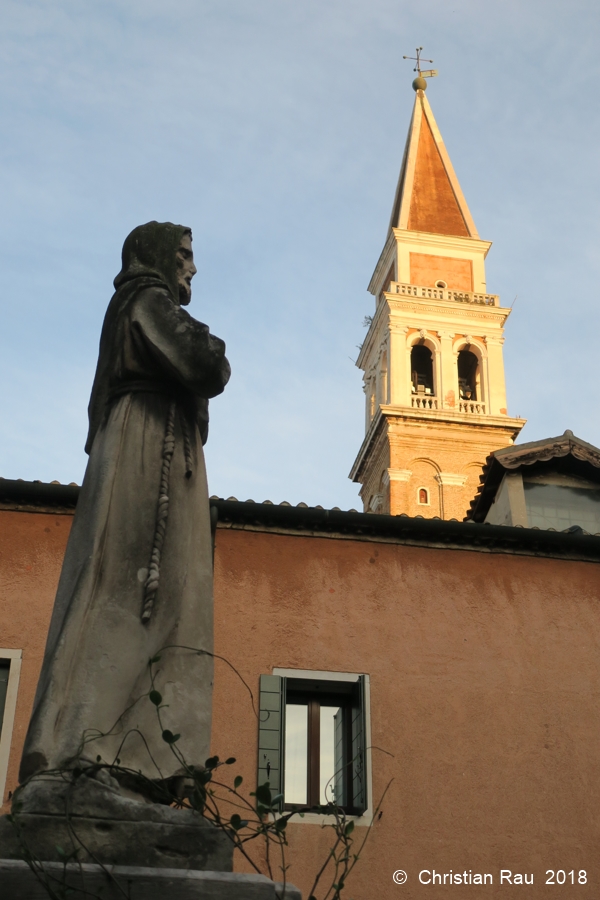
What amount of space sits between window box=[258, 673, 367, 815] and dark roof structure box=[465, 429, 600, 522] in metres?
5.16

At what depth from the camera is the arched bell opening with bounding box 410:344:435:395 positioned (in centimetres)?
4620

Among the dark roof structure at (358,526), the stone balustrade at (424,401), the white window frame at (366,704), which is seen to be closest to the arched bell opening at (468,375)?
the stone balustrade at (424,401)

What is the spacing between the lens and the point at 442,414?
43.1m

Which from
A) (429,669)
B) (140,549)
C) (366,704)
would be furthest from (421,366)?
(140,549)

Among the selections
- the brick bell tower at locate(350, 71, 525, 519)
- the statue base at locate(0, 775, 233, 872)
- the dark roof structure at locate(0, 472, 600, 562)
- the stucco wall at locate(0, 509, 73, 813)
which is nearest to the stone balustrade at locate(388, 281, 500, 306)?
the brick bell tower at locate(350, 71, 525, 519)

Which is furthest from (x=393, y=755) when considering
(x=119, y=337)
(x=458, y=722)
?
(x=119, y=337)

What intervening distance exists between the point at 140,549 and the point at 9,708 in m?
7.77

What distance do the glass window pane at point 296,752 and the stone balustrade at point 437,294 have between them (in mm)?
36526

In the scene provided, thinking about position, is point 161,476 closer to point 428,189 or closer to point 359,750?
point 359,750

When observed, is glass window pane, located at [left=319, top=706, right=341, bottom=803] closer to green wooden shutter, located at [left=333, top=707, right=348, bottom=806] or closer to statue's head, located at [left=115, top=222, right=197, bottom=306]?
green wooden shutter, located at [left=333, top=707, right=348, bottom=806]

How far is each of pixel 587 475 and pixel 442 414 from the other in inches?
1033

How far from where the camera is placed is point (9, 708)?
35.7 feet

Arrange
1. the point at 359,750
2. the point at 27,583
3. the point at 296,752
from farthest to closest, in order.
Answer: the point at 27,583, the point at 296,752, the point at 359,750

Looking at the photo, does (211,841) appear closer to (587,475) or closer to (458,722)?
(458,722)
